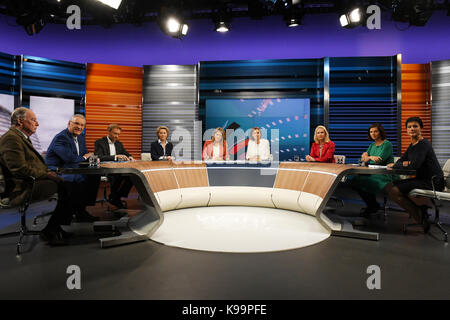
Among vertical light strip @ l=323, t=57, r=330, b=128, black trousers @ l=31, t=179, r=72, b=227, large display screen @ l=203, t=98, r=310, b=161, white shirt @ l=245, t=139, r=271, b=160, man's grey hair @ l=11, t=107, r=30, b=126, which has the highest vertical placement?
vertical light strip @ l=323, t=57, r=330, b=128

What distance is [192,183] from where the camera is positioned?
412cm

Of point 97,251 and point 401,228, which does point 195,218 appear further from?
point 401,228

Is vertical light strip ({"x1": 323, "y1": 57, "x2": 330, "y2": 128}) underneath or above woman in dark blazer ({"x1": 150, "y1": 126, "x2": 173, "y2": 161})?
above

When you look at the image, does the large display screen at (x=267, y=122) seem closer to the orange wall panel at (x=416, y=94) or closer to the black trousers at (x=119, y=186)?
the orange wall panel at (x=416, y=94)

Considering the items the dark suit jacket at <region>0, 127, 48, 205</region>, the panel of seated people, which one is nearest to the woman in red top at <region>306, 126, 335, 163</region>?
→ the panel of seated people

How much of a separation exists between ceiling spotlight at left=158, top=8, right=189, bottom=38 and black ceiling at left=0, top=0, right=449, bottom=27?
0.43 ft

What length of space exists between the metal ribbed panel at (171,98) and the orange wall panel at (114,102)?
24 centimetres

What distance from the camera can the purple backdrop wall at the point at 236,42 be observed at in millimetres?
6406

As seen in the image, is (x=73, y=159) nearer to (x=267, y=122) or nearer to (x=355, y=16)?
(x=267, y=122)

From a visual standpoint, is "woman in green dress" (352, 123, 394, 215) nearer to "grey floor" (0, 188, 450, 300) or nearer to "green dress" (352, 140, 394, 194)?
"green dress" (352, 140, 394, 194)

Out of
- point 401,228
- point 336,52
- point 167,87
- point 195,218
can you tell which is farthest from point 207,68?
point 401,228

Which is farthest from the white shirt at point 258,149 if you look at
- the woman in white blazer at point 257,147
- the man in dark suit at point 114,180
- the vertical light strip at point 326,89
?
the man in dark suit at point 114,180

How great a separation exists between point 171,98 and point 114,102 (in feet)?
4.46

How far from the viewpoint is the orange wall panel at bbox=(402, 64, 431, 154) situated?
Answer: 232 inches
